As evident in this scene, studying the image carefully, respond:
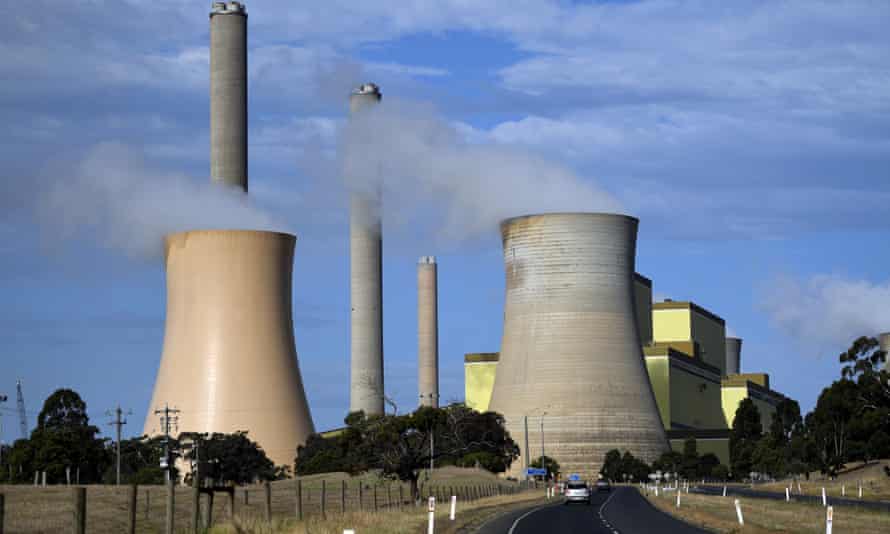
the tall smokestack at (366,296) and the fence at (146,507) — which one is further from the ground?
the tall smokestack at (366,296)

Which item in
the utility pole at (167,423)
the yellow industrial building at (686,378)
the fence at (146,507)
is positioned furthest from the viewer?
the yellow industrial building at (686,378)

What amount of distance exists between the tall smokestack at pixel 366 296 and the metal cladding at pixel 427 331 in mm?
17162

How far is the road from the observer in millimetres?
28188

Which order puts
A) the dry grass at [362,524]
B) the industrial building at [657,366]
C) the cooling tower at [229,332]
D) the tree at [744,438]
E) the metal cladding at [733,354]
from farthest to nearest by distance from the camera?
the metal cladding at [733,354], the tree at [744,438], the industrial building at [657,366], the cooling tower at [229,332], the dry grass at [362,524]

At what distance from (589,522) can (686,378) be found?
108573 mm

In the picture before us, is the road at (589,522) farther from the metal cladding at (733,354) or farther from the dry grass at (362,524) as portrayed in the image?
the metal cladding at (733,354)

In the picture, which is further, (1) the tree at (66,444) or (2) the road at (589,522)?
(1) the tree at (66,444)

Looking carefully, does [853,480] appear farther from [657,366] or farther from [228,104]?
[657,366]

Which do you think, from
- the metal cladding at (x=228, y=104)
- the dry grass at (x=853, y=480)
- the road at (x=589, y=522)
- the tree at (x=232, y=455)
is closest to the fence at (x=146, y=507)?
the road at (x=589, y=522)

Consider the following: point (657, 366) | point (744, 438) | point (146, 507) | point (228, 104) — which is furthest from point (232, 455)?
point (744, 438)

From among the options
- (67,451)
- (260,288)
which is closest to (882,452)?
(260,288)

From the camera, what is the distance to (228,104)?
7994 centimetres

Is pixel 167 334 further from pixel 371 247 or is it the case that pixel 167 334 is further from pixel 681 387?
pixel 681 387

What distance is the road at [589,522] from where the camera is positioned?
92.5 ft
